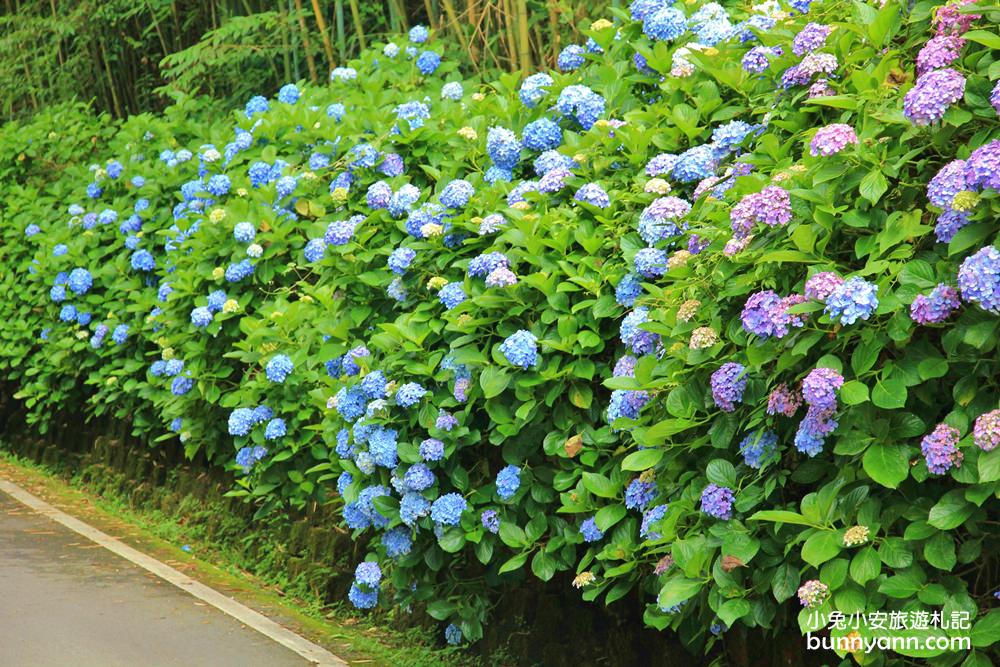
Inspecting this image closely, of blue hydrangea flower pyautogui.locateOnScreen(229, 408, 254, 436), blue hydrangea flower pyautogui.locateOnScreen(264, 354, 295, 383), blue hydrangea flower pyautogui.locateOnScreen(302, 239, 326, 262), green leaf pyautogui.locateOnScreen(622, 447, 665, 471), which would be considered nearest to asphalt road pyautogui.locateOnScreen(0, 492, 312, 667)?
blue hydrangea flower pyautogui.locateOnScreen(229, 408, 254, 436)

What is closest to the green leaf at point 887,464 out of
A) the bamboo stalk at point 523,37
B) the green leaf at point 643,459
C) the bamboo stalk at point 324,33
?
the green leaf at point 643,459

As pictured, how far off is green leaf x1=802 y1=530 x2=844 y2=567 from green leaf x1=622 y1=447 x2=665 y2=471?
566mm

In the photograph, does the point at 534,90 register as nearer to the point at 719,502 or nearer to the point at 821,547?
the point at 719,502

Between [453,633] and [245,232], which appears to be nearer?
[453,633]

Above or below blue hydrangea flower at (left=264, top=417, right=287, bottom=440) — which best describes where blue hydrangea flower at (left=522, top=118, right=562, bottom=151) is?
above

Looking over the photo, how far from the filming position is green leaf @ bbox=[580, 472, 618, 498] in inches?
145

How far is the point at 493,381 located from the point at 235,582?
2.60 meters

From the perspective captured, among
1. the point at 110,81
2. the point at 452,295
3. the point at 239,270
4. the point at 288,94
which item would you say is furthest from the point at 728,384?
the point at 110,81

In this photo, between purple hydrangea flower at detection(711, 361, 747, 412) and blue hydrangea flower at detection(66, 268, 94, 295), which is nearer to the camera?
purple hydrangea flower at detection(711, 361, 747, 412)

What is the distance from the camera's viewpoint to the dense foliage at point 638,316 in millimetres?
2789

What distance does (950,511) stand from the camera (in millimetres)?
2688

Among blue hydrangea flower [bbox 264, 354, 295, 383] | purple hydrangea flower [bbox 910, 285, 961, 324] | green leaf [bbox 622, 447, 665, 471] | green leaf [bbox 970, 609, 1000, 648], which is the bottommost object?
green leaf [bbox 970, 609, 1000, 648]

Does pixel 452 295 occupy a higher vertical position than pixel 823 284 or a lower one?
higher

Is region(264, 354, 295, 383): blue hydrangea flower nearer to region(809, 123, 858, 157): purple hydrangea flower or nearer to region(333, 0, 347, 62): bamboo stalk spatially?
region(809, 123, 858, 157): purple hydrangea flower
